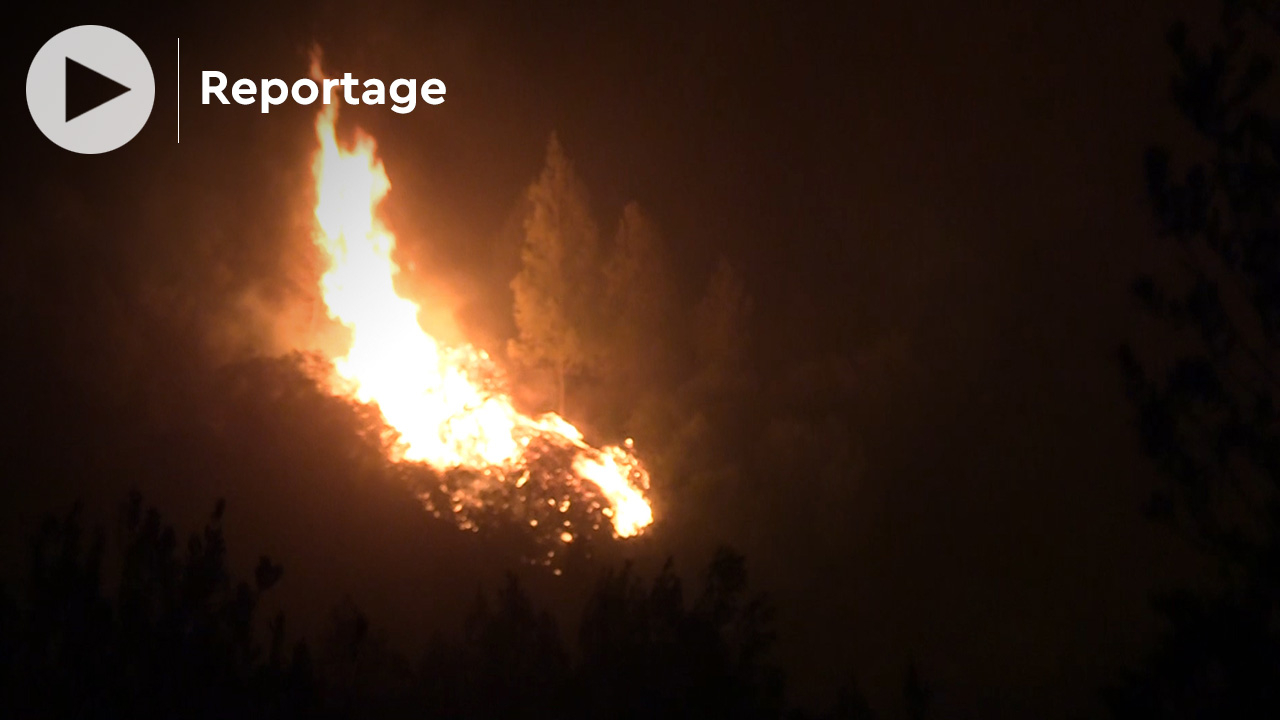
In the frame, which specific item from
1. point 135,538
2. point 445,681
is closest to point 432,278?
point 445,681

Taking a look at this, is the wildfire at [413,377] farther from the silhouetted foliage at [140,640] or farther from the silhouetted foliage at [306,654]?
the silhouetted foliage at [140,640]

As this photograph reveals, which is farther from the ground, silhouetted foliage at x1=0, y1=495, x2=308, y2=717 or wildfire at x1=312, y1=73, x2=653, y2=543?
wildfire at x1=312, y1=73, x2=653, y2=543

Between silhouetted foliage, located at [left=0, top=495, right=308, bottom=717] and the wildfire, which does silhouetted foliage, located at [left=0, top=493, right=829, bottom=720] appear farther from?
the wildfire

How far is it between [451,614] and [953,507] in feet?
40.0

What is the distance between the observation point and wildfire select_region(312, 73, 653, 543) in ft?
82.9

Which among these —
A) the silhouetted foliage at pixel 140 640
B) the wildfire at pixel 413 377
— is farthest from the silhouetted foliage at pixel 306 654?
the wildfire at pixel 413 377

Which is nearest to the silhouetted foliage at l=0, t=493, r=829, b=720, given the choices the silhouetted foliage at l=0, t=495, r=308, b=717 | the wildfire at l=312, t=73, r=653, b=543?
the silhouetted foliage at l=0, t=495, r=308, b=717

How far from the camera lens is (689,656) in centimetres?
1333

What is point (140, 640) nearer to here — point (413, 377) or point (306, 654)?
point (306, 654)

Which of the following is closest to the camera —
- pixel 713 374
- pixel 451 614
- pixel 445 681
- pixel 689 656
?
pixel 689 656

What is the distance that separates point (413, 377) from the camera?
26859 mm

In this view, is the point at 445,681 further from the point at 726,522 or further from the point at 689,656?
the point at 726,522

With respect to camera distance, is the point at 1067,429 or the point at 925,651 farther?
the point at 1067,429

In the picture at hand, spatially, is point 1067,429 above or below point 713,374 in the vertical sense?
below
